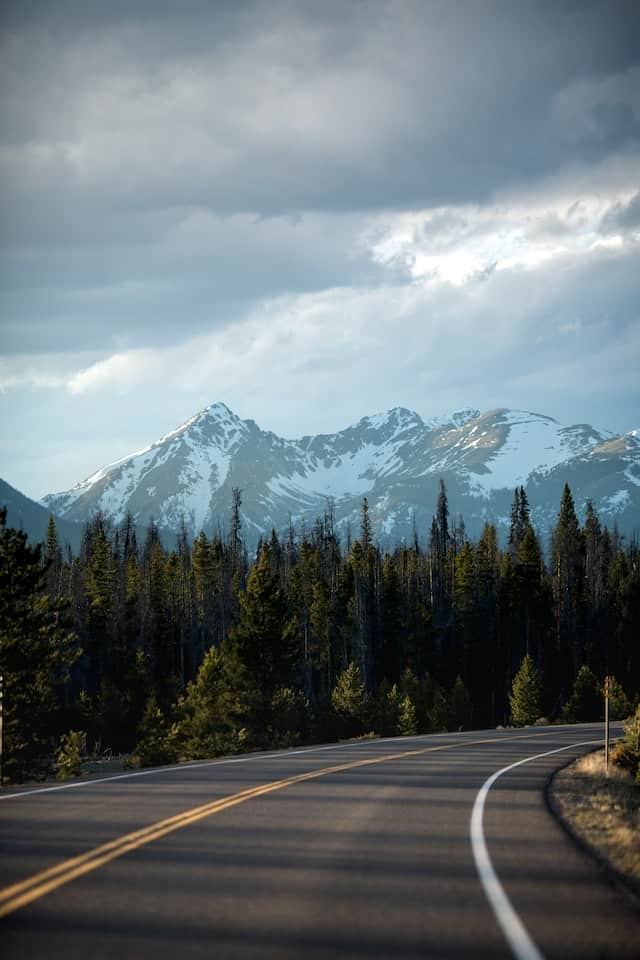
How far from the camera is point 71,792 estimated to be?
13.7m

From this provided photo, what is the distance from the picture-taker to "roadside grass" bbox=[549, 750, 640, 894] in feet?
30.4

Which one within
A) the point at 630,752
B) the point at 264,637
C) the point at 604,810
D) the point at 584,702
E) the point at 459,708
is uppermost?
the point at 264,637

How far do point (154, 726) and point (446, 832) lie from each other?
42024 mm

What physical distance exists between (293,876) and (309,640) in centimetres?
6818

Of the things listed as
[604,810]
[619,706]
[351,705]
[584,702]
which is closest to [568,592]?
[584,702]

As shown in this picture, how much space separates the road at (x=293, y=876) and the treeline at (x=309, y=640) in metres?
22.2

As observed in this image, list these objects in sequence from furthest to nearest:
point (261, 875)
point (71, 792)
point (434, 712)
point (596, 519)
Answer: point (596, 519)
point (434, 712)
point (71, 792)
point (261, 875)

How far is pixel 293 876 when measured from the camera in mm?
7895

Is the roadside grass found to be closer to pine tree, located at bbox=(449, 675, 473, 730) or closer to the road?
the road

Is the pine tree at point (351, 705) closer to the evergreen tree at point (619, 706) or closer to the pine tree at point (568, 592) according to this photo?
the evergreen tree at point (619, 706)

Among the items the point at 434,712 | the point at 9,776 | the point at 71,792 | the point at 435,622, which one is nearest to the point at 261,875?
the point at 71,792

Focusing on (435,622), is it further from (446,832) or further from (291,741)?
(446,832)

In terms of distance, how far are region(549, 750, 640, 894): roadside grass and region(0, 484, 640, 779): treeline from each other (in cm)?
2152

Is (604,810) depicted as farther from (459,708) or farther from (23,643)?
(459,708)
